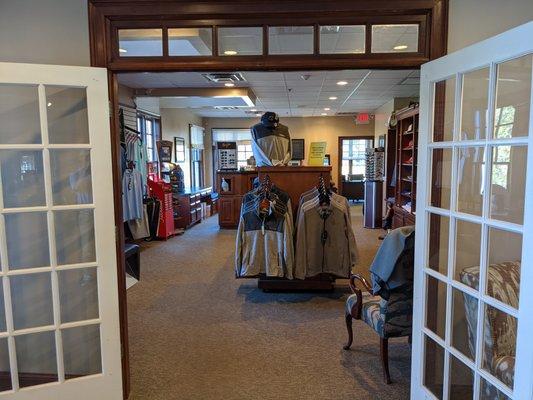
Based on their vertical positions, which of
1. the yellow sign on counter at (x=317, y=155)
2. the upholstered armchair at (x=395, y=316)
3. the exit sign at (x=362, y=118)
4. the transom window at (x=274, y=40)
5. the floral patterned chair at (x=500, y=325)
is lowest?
the upholstered armchair at (x=395, y=316)

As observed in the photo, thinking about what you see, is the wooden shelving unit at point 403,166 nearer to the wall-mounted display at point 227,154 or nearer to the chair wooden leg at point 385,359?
the chair wooden leg at point 385,359

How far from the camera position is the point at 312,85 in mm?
6816

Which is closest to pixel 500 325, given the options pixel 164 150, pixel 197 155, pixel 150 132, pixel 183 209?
pixel 183 209

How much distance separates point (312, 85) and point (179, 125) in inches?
162

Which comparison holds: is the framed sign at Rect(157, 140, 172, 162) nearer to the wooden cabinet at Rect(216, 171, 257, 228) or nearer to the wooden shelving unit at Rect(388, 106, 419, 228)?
the wooden cabinet at Rect(216, 171, 257, 228)

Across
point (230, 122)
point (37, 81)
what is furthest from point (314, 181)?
point (230, 122)

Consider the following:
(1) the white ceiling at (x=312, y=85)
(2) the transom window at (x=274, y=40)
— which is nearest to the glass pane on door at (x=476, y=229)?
(2) the transom window at (x=274, y=40)

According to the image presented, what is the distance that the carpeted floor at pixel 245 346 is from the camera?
2572 millimetres

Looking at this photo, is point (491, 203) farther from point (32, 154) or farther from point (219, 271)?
point (219, 271)

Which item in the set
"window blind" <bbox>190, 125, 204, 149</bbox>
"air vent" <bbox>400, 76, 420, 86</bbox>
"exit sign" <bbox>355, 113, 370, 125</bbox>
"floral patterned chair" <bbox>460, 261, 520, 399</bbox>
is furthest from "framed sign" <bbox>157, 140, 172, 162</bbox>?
"floral patterned chair" <bbox>460, 261, 520, 399</bbox>

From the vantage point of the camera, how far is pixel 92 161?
6.95 ft

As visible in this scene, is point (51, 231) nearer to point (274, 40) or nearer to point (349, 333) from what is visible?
point (274, 40)

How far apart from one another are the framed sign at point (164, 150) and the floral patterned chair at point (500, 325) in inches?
280

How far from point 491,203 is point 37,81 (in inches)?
90.8
